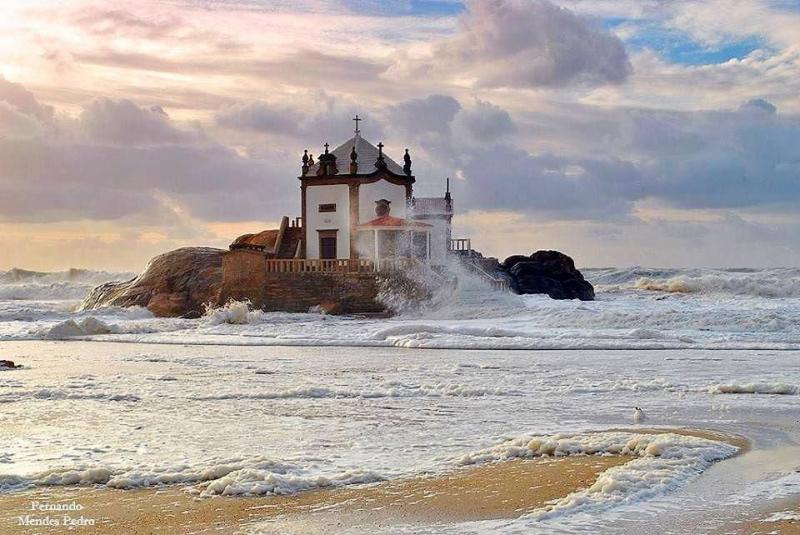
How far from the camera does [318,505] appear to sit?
584cm

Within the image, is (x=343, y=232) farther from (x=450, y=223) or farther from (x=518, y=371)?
(x=518, y=371)

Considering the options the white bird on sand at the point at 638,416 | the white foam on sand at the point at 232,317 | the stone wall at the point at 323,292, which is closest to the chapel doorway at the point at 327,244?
the stone wall at the point at 323,292

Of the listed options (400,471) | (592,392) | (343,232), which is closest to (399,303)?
(343,232)

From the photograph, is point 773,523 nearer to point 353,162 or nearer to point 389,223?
point 389,223

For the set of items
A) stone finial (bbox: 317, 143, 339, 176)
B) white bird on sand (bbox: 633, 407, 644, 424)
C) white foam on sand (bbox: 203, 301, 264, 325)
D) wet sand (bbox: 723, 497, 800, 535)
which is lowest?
wet sand (bbox: 723, 497, 800, 535)

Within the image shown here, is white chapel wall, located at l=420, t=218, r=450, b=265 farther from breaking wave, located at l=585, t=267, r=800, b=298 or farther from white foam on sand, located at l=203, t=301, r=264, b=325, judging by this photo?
breaking wave, located at l=585, t=267, r=800, b=298

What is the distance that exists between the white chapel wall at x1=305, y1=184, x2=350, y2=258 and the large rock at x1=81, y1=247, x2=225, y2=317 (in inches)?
166

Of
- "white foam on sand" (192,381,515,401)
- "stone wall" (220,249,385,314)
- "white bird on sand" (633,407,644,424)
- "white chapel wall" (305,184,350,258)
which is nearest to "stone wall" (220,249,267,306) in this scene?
"stone wall" (220,249,385,314)

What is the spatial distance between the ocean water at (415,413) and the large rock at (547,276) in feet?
71.0

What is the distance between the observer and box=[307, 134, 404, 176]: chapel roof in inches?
1574

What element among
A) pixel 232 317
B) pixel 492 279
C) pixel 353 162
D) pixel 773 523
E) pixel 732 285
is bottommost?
pixel 773 523

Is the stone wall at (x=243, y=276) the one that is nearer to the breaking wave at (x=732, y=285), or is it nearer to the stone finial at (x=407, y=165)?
the stone finial at (x=407, y=165)

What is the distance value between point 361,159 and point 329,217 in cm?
311

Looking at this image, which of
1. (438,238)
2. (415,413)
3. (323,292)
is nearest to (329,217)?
(438,238)
